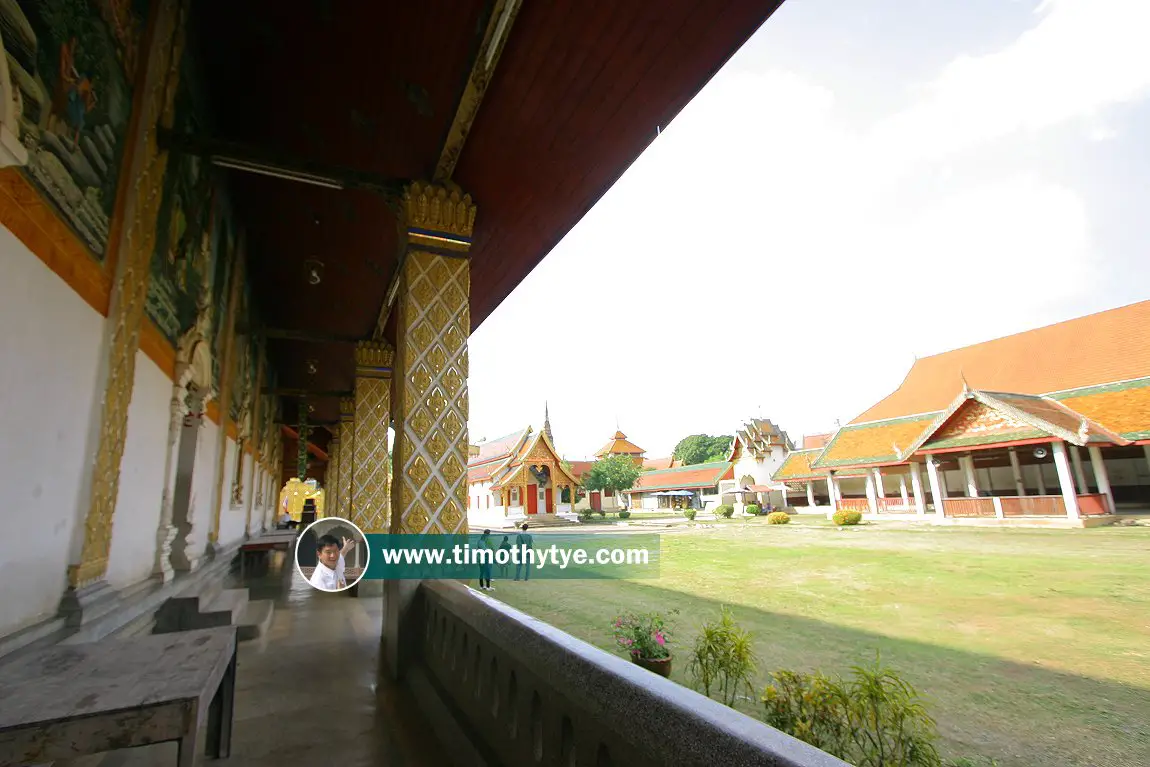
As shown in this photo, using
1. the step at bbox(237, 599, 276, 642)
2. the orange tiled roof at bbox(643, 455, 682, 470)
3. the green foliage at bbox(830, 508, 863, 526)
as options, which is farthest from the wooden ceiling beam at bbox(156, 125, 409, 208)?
the orange tiled roof at bbox(643, 455, 682, 470)

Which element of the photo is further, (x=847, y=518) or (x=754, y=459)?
(x=754, y=459)

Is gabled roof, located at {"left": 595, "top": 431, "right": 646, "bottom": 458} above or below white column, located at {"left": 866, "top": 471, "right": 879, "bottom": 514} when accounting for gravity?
above

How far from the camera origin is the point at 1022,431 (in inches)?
614

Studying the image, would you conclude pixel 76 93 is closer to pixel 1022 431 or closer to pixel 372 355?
pixel 372 355

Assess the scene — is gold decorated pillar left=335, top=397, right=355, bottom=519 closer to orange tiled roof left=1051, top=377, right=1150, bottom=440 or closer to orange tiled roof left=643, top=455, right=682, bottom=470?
orange tiled roof left=1051, top=377, right=1150, bottom=440

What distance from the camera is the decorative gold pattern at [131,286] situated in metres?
2.74

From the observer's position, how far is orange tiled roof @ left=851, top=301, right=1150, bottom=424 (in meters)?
17.5

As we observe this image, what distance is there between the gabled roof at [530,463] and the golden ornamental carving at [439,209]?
2488cm

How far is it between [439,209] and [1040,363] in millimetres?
24664

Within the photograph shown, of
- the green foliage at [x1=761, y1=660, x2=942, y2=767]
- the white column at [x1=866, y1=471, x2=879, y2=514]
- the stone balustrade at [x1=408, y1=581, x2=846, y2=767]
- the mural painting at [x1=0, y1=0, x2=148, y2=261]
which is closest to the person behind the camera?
the stone balustrade at [x1=408, y1=581, x2=846, y2=767]

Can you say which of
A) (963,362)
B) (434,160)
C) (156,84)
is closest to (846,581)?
(434,160)

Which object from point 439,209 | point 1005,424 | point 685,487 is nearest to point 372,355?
point 439,209

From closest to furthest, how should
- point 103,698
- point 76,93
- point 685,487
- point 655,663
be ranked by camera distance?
point 103,698 < point 76,93 < point 655,663 < point 685,487

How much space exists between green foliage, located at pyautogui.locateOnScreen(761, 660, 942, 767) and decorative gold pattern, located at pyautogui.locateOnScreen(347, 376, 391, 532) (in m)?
6.46
